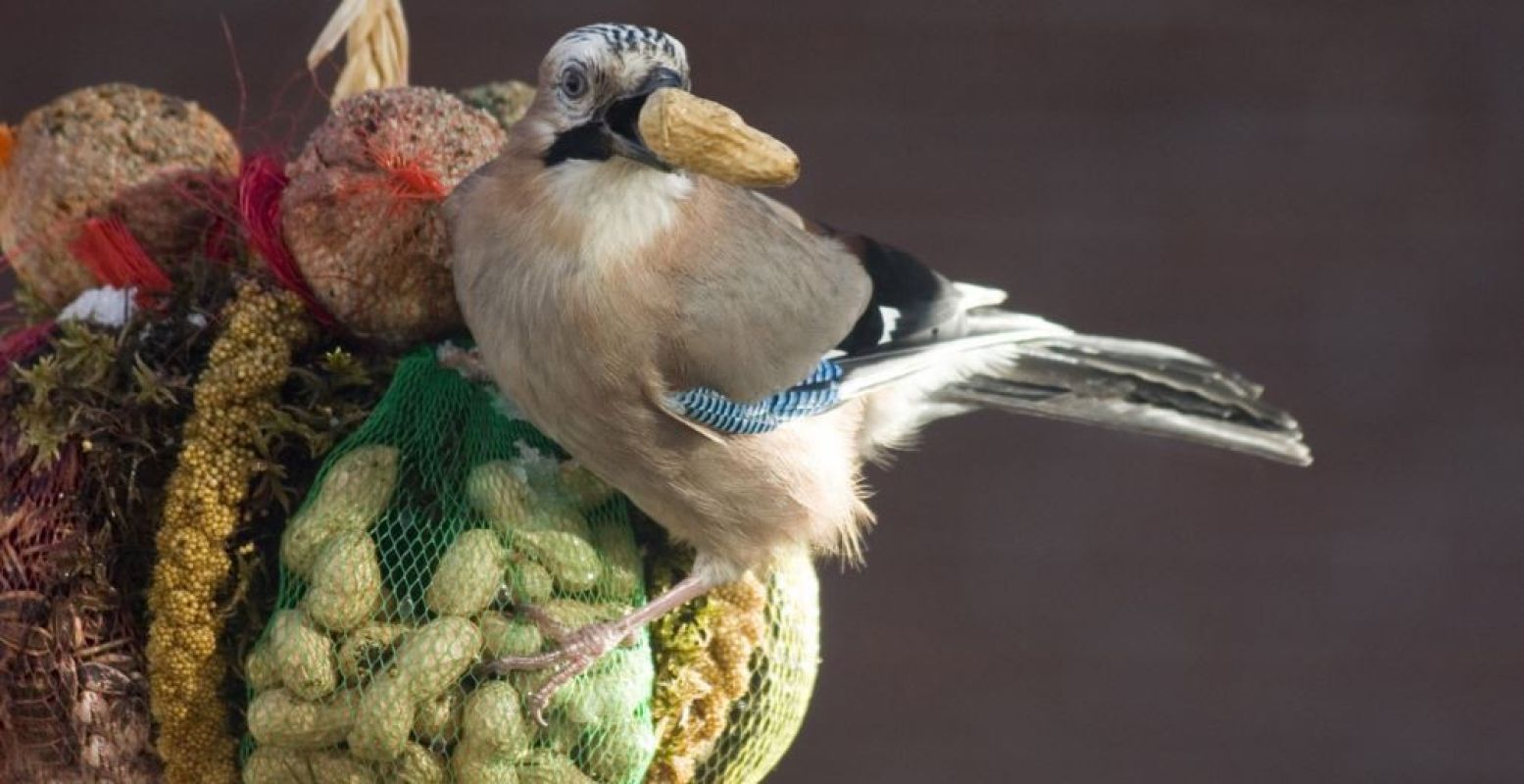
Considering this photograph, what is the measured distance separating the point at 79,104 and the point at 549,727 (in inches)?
39.3

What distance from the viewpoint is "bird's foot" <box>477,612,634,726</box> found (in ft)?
7.07

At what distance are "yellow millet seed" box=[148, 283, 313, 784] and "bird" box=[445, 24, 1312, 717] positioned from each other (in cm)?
28

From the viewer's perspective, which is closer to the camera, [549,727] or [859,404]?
[549,727]

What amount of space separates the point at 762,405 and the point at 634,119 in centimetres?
48

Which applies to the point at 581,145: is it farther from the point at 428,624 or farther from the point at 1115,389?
the point at 1115,389

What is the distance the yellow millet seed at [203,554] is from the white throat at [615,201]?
1.26ft

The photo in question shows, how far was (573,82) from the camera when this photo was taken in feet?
7.42

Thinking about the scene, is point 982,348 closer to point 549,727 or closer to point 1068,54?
point 549,727

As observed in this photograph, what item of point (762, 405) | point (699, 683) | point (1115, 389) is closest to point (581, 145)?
point (762, 405)

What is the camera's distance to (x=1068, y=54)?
17.4ft

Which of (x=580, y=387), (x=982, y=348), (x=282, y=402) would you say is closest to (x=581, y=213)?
(x=580, y=387)

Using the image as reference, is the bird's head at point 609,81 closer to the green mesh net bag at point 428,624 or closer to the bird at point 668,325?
the bird at point 668,325

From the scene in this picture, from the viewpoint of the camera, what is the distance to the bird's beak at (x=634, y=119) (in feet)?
7.22

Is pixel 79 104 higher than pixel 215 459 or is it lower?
higher
